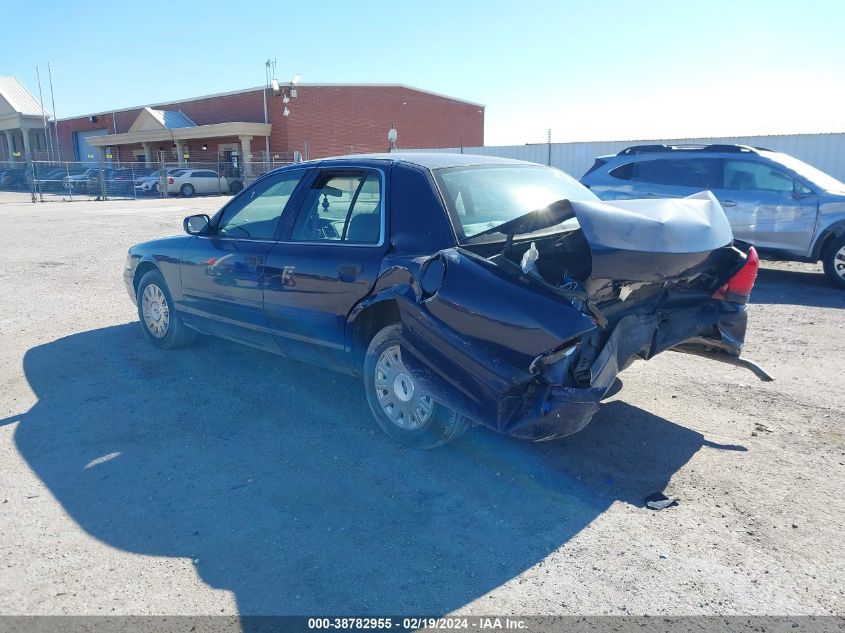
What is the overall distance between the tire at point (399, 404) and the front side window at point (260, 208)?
1509mm

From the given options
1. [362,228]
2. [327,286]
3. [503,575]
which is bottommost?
[503,575]

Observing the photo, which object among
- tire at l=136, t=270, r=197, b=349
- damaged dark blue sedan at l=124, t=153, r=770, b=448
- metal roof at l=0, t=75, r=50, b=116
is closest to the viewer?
damaged dark blue sedan at l=124, t=153, r=770, b=448

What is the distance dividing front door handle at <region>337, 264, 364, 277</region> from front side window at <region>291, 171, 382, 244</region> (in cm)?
18

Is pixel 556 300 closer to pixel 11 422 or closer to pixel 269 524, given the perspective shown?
pixel 269 524

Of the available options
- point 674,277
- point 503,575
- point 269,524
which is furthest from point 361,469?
point 674,277

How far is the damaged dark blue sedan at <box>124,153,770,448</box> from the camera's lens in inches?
135

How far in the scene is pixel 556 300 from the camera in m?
3.32

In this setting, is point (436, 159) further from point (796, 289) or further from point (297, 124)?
point (297, 124)

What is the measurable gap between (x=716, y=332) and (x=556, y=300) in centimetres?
172

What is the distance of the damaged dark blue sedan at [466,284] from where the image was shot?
3418mm

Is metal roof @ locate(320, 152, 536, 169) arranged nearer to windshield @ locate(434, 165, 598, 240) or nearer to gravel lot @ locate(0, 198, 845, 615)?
windshield @ locate(434, 165, 598, 240)

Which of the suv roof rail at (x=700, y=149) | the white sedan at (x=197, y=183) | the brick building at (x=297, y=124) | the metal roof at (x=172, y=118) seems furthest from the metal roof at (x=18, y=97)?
the suv roof rail at (x=700, y=149)

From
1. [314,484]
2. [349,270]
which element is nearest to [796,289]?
[349,270]

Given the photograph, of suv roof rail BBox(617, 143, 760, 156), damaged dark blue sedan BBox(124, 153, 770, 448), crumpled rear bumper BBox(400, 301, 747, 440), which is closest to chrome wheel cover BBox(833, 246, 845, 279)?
suv roof rail BBox(617, 143, 760, 156)
